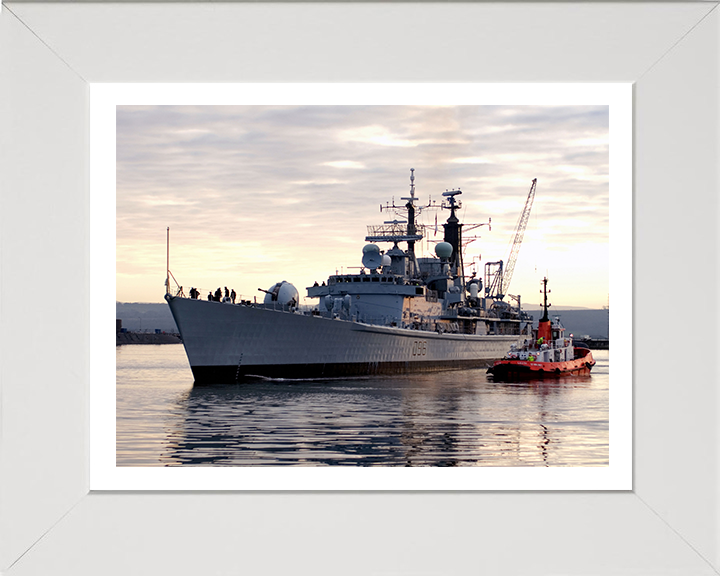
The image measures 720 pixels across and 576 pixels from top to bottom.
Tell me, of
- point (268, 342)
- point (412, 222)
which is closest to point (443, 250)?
point (412, 222)

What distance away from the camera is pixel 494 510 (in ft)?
12.3

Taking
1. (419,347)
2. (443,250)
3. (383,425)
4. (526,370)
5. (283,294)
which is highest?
(443,250)

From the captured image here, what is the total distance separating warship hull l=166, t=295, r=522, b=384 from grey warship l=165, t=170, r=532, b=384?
21 mm

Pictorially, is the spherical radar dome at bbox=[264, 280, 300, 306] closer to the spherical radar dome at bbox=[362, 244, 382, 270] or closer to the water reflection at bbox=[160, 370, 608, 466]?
the water reflection at bbox=[160, 370, 608, 466]

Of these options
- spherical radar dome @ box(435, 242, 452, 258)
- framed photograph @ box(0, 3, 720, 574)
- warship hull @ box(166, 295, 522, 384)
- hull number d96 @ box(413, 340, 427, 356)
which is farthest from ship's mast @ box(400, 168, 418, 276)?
framed photograph @ box(0, 3, 720, 574)

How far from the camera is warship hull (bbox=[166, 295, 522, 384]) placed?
52.9 feet

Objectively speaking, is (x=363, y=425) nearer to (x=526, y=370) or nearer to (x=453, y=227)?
(x=526, y=370)

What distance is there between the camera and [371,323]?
841 inches

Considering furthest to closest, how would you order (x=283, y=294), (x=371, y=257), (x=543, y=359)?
(x=371, y=257)
(x=543, y=359)
(x=283, y=294)
